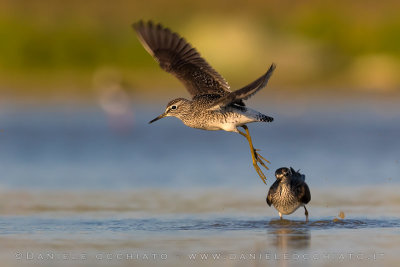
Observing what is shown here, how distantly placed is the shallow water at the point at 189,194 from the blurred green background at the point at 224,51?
6.87 metres

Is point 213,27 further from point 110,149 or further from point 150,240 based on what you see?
point 150,240

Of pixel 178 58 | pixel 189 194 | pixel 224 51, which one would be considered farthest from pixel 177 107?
pixel 224 51

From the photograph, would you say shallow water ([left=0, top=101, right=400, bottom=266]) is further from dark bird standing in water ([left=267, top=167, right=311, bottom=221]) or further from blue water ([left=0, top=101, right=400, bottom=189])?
dark bird standing in water ([left=267, top=167, right=311, bottom=221])

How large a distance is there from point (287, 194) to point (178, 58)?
270cm

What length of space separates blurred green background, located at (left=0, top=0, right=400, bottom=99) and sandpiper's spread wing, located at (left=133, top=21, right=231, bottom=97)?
1552 cm

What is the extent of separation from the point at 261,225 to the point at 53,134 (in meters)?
11.1

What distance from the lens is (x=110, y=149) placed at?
19438 millimetres

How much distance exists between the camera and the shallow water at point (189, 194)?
9.85 meters

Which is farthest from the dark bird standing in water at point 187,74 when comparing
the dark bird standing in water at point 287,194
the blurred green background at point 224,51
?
the blurred green background at point 224,51

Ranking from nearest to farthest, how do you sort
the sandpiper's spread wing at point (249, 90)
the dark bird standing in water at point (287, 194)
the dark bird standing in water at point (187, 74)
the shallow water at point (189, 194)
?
the shallow water at point (189, 194) < the sandpiper's spread wing at point (249, 90) < the dark bird standing in water at point (287, 194) < the dark bird standing in water at point (187, 74)

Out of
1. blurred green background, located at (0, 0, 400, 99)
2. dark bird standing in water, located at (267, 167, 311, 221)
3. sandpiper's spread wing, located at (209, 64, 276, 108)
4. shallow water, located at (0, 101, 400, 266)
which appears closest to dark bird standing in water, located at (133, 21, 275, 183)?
dark bird standing in water, located at (267, 167, 311, 221)

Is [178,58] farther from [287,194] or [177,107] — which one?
[287,194]

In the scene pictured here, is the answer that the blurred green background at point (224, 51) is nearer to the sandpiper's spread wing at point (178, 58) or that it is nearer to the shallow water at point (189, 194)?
the shallow water at point (189, 194)

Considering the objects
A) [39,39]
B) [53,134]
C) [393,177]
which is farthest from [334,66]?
[393,177]
